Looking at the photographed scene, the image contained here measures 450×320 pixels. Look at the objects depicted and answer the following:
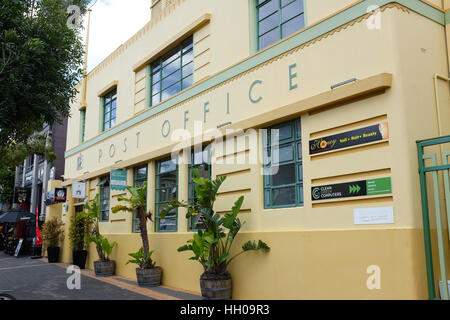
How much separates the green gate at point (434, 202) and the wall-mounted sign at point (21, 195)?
2762cm

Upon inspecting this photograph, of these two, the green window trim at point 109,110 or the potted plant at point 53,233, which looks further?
the potted plant at point 53,233

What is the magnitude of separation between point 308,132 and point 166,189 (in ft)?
17.2

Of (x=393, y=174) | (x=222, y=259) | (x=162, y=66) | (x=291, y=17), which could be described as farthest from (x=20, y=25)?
(x=393, y=174)

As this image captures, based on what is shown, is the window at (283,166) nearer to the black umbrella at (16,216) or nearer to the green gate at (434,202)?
the green gate at (434,202)

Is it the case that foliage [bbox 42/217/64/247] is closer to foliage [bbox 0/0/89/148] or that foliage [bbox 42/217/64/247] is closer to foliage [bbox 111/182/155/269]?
foliage [bbox 111/182/155/269]

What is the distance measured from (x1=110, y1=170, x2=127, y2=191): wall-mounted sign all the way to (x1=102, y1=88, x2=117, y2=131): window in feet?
8.73

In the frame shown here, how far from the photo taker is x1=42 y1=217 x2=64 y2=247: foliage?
17453 millimetres

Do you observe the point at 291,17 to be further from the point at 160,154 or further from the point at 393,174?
the point at 160,154

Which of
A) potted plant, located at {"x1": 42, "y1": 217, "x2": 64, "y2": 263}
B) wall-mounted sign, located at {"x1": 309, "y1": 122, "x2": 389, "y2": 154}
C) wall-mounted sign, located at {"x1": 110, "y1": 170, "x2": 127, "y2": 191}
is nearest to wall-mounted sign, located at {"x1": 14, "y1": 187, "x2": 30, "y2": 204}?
potted plant, located at {"x1": 42, "y1": 217, "x2": 64, "y2": 263}

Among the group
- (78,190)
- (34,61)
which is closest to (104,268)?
(78,190)

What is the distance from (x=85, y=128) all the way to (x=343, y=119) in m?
12.7

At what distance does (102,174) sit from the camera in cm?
1473

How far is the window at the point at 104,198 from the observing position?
570 inches

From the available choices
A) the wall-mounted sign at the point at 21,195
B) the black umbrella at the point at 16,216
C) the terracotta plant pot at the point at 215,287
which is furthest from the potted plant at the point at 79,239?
the wall-mounted sign at the point at 21,195
